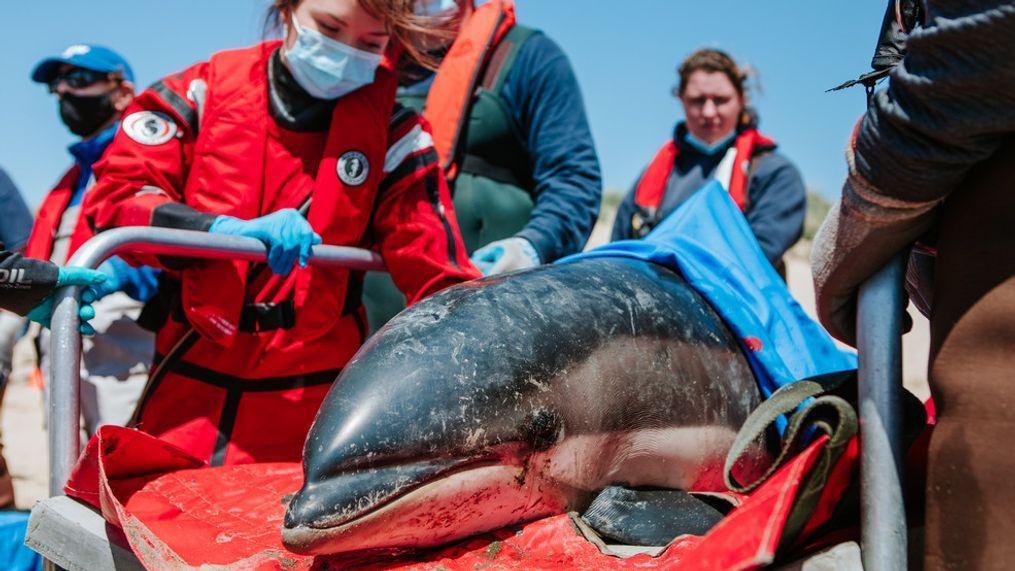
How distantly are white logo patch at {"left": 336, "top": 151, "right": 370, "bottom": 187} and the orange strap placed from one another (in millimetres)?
980

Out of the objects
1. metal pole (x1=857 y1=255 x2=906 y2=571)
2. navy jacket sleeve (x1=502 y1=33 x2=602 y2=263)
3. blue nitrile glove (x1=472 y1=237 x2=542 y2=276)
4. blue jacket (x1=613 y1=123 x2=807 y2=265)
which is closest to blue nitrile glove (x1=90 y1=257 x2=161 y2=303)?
blue nitrile glove (x1=472 y1=237 x2=542 y2=276)

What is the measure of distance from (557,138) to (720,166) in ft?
5.40

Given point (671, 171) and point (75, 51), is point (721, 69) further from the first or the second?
point (75, 51)

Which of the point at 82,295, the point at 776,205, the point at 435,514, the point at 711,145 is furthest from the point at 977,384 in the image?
the point at 711,145

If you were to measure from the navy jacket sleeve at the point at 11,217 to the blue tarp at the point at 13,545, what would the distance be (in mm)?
1908

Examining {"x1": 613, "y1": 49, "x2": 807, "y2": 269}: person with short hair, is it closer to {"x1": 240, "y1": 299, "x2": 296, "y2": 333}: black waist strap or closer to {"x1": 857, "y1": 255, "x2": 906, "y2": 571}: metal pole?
{"x1": 240, "y1": 299, "x2": 296, "y2": 333}: black waist strap

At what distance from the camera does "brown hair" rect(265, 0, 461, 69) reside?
2465 millimetres

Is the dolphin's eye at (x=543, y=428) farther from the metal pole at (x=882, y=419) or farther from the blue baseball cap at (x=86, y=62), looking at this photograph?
the blue baseball cap at (x=86, y=62)

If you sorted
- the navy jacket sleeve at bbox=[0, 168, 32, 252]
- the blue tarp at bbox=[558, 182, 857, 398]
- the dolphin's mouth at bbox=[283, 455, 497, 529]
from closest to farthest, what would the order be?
1. the dolphin's mouth at bbox=[283, 455, 497, 529]
2. the blue tarp at bbox=[558, 182, 857, 398]
3. the navy jacket sleeve at bbox=[0, 168, 32, 252]

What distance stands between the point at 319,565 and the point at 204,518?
1.21ft

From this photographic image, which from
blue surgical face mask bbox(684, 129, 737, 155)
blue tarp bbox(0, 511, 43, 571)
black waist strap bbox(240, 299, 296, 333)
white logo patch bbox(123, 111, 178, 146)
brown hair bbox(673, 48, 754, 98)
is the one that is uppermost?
brown hair bbox(673, 48, 754, 98)

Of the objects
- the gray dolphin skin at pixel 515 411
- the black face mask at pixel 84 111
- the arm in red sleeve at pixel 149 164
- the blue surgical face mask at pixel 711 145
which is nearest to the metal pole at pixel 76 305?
the arm in red sleeve at pixel 149 164

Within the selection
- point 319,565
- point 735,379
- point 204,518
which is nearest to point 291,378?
point 204,518

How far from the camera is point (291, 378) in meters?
2.54
